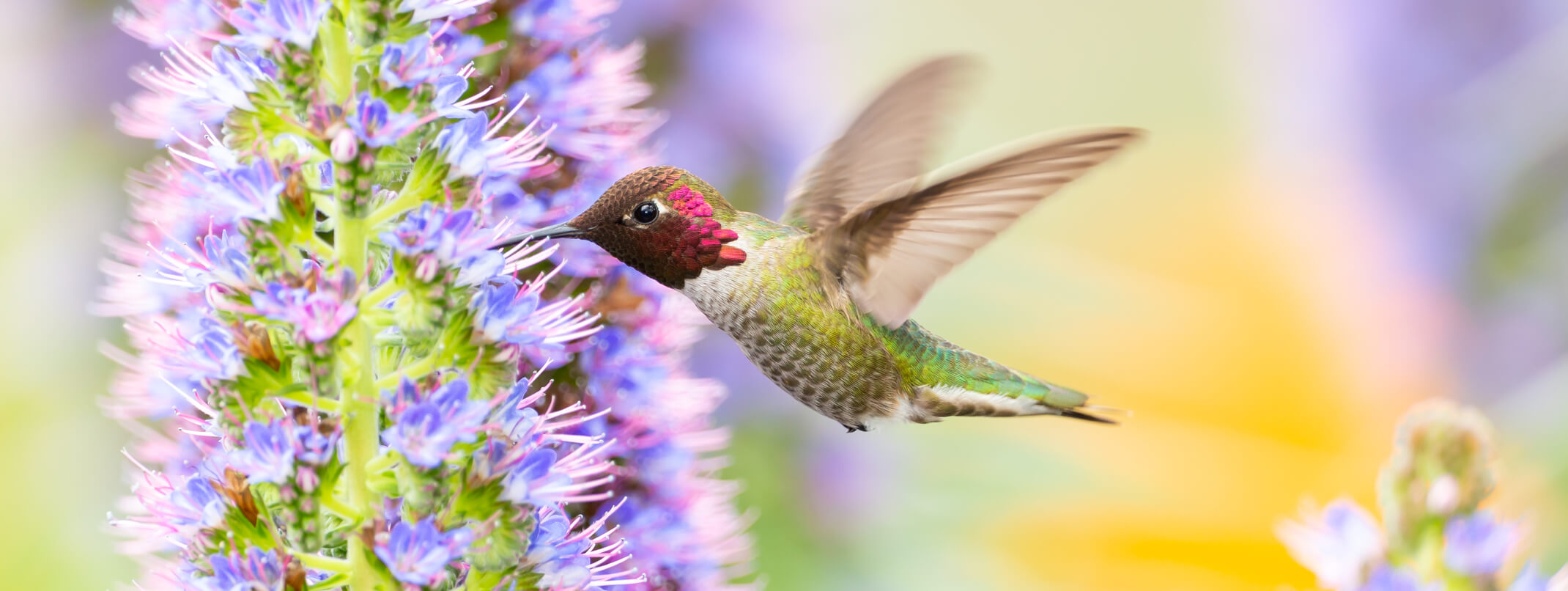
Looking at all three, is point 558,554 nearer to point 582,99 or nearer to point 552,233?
point 552,233

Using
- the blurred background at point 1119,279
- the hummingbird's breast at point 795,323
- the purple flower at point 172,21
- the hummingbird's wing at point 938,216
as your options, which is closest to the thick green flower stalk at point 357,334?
the purple flower at point 172,21

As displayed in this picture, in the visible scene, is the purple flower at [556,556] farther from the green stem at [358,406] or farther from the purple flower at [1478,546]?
the purple flower at [1478,546]

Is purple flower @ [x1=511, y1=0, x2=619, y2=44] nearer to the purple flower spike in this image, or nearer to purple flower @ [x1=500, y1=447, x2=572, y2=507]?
the purple flower spike

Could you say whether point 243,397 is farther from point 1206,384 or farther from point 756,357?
point 1206,384

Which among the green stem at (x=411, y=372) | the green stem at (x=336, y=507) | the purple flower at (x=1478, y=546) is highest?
the purple flower at (x=1478, y=546)

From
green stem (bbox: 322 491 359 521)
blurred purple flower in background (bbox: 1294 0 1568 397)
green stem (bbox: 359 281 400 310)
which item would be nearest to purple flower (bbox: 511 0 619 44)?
green stem (bbox: 359 281 400 310)

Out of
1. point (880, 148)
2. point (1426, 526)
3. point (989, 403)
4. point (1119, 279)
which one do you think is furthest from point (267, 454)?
point (1119, 279)

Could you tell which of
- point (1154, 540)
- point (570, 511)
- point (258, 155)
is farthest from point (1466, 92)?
point (258, 155)
